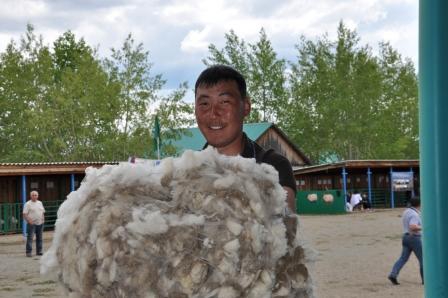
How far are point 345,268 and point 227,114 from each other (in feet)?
33.7

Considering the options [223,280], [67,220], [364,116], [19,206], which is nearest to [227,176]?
[223,280]

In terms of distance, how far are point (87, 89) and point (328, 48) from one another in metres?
18.2

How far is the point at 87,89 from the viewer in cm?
3622

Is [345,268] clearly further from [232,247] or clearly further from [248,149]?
[232,247]

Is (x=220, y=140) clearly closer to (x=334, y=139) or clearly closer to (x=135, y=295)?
(x=135, y=295)

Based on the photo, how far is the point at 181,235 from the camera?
1.30 m

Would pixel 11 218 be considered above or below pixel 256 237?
below

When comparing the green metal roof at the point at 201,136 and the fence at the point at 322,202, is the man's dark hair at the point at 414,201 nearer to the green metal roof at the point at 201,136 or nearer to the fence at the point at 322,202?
the fence at the point at 322,202

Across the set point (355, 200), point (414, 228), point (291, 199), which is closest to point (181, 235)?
point (291, 199)

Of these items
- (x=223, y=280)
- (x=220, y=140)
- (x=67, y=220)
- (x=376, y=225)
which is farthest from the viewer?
(x=376, y=225)

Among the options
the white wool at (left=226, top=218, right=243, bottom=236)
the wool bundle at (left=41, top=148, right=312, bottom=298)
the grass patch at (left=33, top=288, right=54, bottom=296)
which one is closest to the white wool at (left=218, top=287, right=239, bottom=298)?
the wool bundle at (left=41, top=148, right=312, bottom=298)

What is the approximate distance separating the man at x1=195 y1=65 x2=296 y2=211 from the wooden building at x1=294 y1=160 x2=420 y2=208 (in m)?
31.4

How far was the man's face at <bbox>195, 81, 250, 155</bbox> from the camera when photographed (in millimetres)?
1874

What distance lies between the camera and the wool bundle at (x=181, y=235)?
128cm
